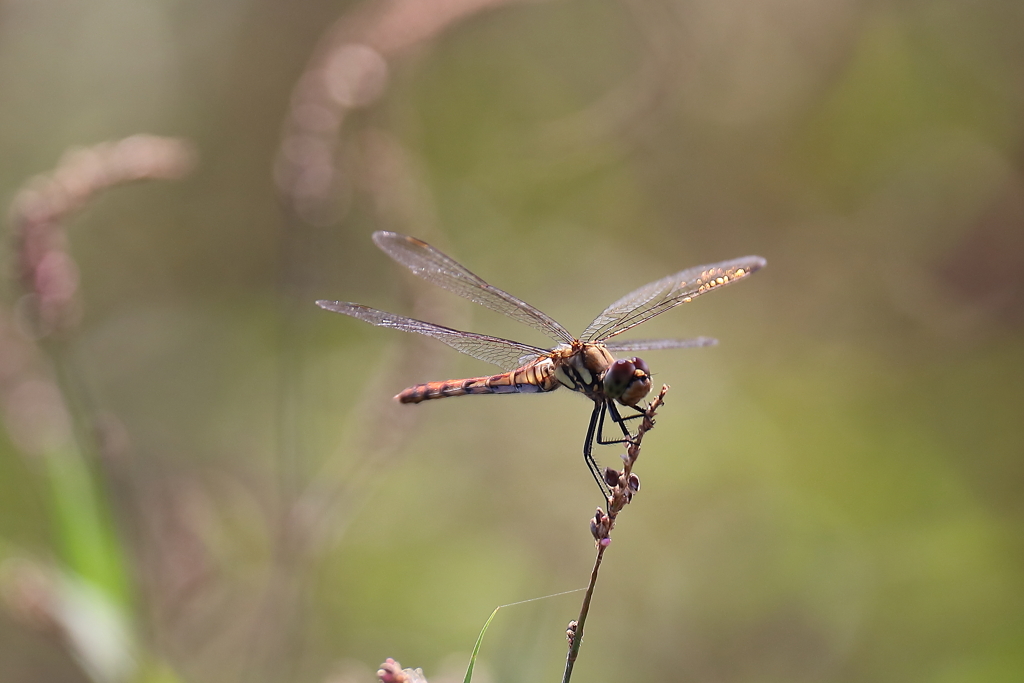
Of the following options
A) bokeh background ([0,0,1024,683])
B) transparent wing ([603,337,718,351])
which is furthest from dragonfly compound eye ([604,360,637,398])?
bokeh background ([0,0,1024,683])

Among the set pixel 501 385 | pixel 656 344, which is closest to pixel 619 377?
pixel 656 344

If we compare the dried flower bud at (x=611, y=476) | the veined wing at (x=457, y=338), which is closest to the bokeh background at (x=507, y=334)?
the veined wing at (x=457, y=338)

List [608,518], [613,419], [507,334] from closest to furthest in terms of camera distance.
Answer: [608,518], [613,419], [507,334]

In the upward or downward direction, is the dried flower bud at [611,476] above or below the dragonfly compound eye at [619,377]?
below

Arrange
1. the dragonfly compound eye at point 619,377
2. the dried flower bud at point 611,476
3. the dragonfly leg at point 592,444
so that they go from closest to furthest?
1. the dried flower bud at point 611,476
2. the dragonfly compound eye at point 619,377
3. the dragonfly leg at point 592,444

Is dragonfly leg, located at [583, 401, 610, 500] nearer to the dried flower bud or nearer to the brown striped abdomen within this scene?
the brown striped abdomen

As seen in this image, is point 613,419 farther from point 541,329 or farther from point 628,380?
point 541,329

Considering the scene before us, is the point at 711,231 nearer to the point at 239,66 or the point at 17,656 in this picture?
the point at 239,66

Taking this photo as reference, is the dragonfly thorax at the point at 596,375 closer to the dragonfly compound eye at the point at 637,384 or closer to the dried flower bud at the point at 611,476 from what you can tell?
the dragonfly compound eye at the point at 637,384
